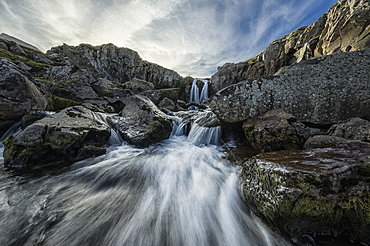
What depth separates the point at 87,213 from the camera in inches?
97.6

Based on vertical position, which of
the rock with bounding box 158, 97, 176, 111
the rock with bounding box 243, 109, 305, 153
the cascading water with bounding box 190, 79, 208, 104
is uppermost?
the cascading water with bounding box 190, 79, 208, 104

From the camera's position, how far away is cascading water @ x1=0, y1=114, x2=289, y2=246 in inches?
78.7

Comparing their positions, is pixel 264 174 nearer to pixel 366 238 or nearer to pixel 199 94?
pixel 366 238

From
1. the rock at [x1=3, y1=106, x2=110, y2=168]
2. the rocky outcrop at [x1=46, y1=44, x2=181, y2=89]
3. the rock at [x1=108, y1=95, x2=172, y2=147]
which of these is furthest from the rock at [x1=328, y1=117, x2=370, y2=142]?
the rocky outcrop at [x1=46, y1=44, x2=181, y2=89]

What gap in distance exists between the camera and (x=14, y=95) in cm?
543

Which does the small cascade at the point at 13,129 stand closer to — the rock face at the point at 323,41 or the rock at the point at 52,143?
the rock at the point at 52,143

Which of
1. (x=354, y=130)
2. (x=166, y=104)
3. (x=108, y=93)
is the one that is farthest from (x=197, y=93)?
(x=354, y=130)

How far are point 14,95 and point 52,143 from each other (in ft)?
12.3

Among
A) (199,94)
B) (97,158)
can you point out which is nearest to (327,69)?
(97,158)

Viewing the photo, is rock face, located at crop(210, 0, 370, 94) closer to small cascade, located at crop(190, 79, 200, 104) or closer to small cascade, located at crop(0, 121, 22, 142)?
small cascade, located at crop(190, 79, 200, 104)

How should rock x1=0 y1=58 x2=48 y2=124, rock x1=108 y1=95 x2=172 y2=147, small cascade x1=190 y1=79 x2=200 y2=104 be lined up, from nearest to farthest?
rock x1=0 y1=58 x2=48 y2=124
rock x1=108 y1=95 x2=172 y2=147
small cascade x1=190 y1=79 x2=200 y2=104

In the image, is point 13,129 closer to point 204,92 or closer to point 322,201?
point 322,201

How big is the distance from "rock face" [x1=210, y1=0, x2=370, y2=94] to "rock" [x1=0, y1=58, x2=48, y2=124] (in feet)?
77.2

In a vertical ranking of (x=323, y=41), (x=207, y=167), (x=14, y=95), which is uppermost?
(x=323, y=41)
